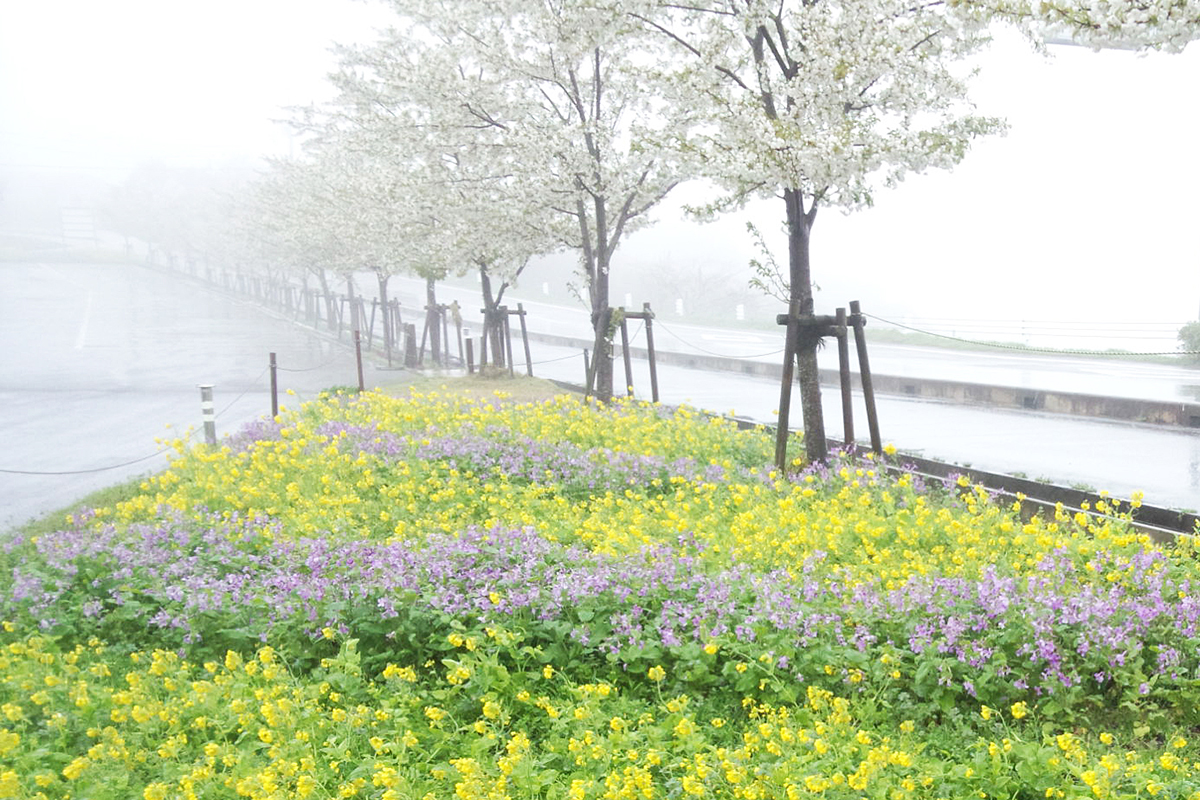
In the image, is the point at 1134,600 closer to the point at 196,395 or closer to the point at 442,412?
the point at 442,412

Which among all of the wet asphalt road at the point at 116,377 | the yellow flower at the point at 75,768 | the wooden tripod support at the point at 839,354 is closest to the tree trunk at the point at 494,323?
the wet asphalt road at the point at 116,377

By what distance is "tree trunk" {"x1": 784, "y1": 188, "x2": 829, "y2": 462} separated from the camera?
30.6 feet

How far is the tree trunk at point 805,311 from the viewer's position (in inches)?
367

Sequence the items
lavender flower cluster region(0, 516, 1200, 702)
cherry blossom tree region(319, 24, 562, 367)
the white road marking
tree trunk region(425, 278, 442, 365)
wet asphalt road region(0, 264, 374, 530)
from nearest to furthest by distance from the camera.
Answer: lavender flower cluster region(0, 516, 1200, 702), wet asphalt road region(0, 264, 374, 530), cherry blossom tree region(319, 24, 562, 367), tree trunk region(425, 278, 442, 365), the white road marking

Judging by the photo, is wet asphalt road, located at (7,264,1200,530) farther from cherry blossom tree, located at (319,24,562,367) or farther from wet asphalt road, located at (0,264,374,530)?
cherry blossom tree, located at (319,24,562,367)

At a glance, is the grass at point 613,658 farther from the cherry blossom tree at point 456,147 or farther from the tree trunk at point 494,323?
the tree trunk at point 494,323

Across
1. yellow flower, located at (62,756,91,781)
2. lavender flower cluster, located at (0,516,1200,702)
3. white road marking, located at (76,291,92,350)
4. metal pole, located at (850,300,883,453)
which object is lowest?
yellow flower, located at (62,756,91,781)

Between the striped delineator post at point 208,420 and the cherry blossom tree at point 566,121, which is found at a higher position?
the cherry blossom tree at point 566,121

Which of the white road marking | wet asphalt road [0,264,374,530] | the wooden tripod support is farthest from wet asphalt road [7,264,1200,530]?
the wooden tripod support

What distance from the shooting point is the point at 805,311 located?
9531mm

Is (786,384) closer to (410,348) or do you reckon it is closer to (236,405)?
(236,405)

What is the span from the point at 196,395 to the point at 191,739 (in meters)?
17.3

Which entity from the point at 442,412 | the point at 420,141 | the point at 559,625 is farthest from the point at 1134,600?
the point at 420,141

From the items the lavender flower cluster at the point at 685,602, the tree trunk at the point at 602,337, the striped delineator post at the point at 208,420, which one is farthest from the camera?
the tree trunk at the point at 602,337
